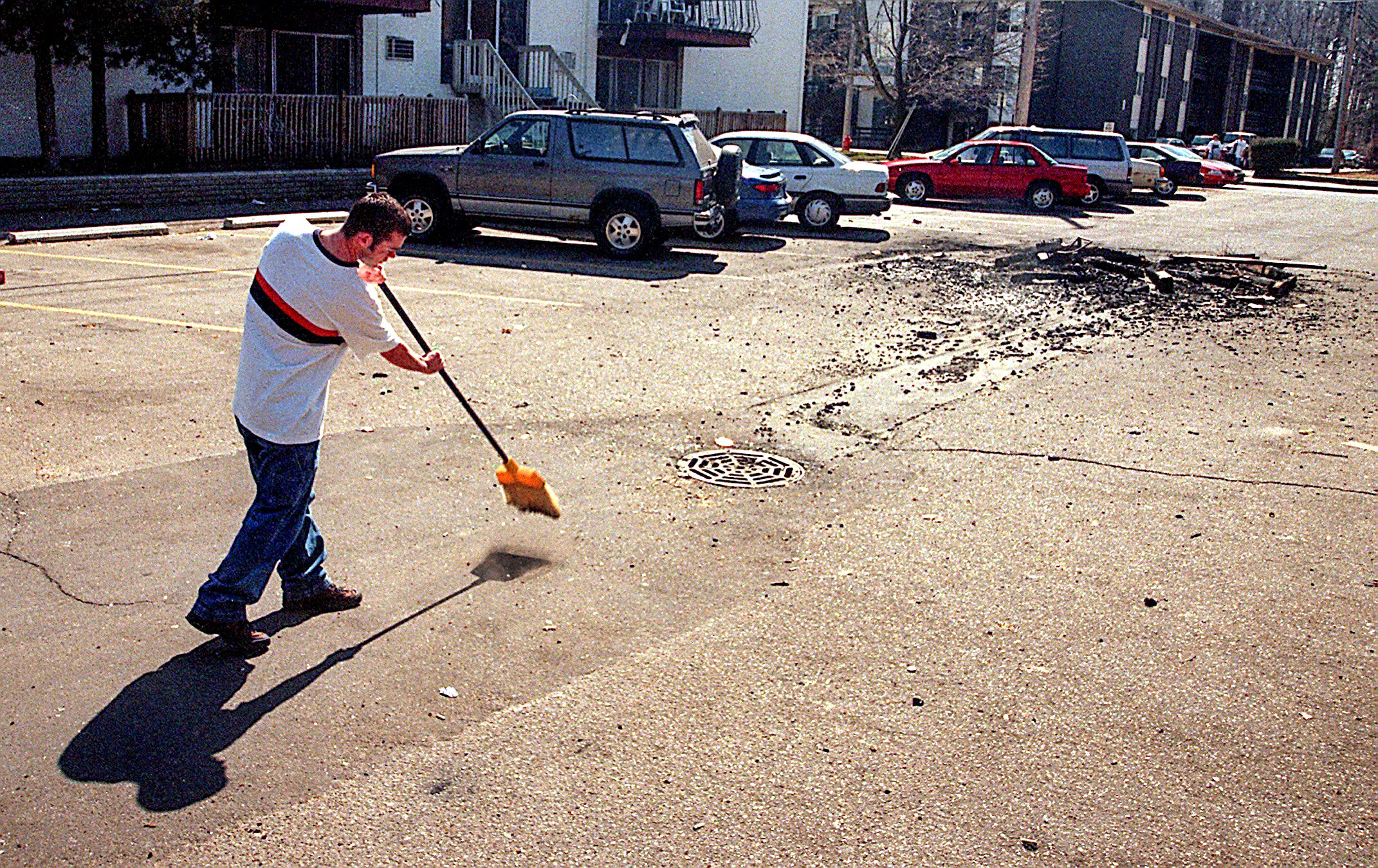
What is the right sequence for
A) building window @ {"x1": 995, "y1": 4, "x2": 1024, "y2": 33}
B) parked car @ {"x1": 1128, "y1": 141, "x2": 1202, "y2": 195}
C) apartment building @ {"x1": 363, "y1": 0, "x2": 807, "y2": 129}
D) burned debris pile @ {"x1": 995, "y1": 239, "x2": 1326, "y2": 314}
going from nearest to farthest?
burned debris pile @ {"x1": 995, "y1": 239, "x2": 1326, "y2": 314}
apartment building @ {"x1": 363, "y1": 0, "x2": 807, "y2": 129}
parked car @ {"x1": 1128, "y1": 141, "x2": 1202, "y2": 195}
building window @ {"x1": 995, "y1": 4, "x2": 1024, "y2": 33}

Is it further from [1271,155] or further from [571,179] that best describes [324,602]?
[1271,155]

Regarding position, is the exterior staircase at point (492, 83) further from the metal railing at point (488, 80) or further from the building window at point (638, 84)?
the building window at point (638, 84)

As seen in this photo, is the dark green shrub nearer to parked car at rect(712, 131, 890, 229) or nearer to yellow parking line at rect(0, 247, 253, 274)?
parked car at rect(712, 131, 890, 229)

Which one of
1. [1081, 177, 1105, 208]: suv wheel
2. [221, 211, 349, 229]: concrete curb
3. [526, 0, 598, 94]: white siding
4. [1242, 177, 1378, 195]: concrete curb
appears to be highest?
[526, 0, 598, 94]: white siding

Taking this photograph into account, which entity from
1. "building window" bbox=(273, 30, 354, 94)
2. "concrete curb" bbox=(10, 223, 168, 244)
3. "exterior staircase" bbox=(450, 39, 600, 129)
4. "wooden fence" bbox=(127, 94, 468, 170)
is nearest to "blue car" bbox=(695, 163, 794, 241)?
"concrete curb" bbox=(10, 223, 168, 244)

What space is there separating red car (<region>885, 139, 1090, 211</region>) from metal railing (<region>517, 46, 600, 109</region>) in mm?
7383

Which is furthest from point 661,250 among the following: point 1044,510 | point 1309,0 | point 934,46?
point 1309,0

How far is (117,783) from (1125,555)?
4542 millimetres

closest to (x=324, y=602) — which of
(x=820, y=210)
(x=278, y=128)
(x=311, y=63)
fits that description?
(x=820, y=210)

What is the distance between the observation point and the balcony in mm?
32688

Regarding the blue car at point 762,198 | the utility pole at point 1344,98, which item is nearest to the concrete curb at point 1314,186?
the utility pole at point 1344,98

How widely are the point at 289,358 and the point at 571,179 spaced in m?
12.5

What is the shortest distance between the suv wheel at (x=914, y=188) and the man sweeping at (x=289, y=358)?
25.4 meters

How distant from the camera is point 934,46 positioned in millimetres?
53250
